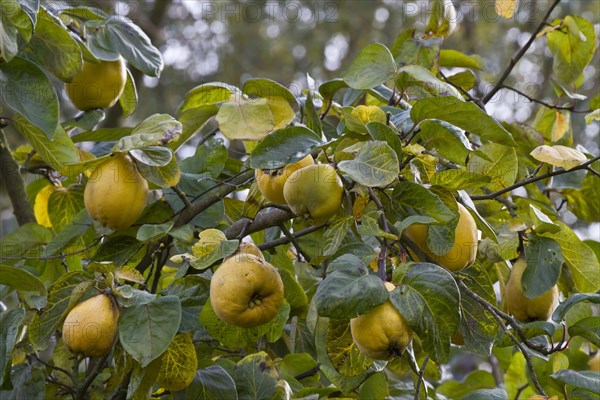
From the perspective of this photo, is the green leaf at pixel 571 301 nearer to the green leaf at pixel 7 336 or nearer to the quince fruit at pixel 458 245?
the quince fruit at pixel 458 245

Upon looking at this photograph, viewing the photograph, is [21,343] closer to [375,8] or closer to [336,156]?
[336,156]

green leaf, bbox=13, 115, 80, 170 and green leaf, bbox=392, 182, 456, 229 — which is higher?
green leaf, bbox=392, 182, 456, 229

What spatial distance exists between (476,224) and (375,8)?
472 centimetres

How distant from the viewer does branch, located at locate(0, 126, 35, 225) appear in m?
1.67

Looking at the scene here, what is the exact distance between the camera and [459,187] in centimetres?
109

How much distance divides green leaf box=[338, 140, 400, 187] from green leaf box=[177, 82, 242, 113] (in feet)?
1.23

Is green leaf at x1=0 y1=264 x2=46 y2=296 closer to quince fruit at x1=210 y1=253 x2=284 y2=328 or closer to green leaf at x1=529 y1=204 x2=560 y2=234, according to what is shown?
quince fruit at x1=210 y1=253 x2=284 y2=328

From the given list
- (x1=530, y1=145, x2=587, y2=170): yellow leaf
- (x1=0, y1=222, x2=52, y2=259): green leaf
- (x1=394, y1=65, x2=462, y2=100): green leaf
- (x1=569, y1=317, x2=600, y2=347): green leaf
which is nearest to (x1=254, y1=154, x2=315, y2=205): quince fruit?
(x1=394, y1=65, x2=462, y2=100): green leaf

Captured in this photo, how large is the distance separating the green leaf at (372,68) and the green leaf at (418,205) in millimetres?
336

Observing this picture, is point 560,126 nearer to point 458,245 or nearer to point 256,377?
point 458,245

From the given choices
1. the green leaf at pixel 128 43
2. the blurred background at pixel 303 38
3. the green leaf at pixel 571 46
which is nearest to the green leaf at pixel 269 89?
the green leaf at pixel 128 43

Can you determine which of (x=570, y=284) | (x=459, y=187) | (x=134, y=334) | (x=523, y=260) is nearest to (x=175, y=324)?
(x=134, y=334)

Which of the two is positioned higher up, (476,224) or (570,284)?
(476,224)

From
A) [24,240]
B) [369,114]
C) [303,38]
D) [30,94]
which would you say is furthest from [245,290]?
[303,38]
